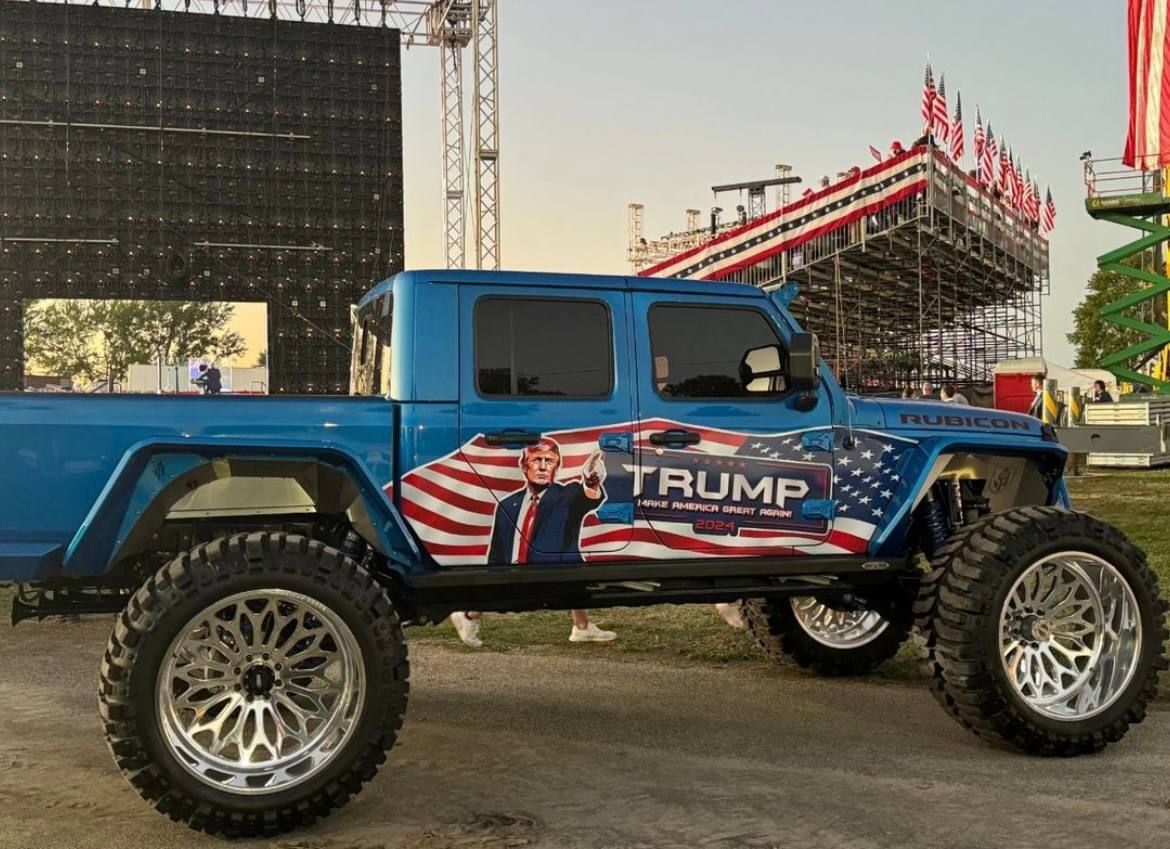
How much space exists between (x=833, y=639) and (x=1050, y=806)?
7.94 feet

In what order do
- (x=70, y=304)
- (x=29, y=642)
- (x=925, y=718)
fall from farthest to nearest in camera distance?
(x=70, y=304)
(x=29, y=642)
(x=925, y=718)

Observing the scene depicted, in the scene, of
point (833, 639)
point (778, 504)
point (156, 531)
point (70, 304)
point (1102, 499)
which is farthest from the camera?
point (70, 304)

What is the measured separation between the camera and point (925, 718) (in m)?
5.66

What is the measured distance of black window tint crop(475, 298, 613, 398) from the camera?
476cm

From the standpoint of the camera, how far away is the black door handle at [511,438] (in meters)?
4.63

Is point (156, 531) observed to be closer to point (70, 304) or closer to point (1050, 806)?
point (1050, 806)

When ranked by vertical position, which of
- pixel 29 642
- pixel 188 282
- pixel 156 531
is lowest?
pixel 29 642

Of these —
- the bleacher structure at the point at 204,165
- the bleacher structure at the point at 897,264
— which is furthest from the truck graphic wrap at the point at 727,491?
the bleacher structure at the point at 897,264

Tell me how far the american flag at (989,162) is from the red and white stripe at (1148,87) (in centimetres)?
902

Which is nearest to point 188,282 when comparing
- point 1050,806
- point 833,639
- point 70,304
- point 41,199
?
point 41,199

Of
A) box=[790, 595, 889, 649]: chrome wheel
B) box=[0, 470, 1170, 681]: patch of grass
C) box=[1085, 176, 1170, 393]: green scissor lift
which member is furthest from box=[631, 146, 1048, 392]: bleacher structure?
box=[790, 595, 889, 649]: chrome wheel

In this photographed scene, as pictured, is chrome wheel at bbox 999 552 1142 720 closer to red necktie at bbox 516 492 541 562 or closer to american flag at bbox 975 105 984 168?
red necktie at bbox 516 492 541 562

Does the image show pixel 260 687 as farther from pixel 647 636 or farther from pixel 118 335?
pixel 118 335

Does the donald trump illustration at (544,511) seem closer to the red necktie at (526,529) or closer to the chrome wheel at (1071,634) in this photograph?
the red necktie at (526,529)
